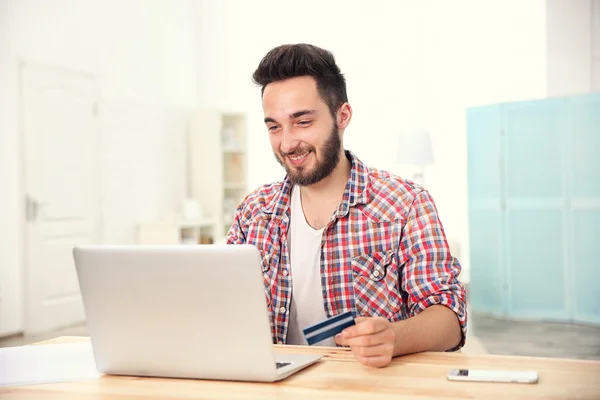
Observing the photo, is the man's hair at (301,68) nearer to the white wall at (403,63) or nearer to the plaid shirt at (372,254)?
the plaid shirt at (372,254)

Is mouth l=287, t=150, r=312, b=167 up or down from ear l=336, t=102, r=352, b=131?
down

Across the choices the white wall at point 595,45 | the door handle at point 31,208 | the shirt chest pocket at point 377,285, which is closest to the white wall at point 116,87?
the door handle at point 31,208

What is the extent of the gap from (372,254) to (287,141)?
409 mm

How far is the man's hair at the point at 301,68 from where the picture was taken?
225cm

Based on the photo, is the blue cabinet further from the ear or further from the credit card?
the credit card

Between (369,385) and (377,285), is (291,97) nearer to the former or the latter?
(377,285)

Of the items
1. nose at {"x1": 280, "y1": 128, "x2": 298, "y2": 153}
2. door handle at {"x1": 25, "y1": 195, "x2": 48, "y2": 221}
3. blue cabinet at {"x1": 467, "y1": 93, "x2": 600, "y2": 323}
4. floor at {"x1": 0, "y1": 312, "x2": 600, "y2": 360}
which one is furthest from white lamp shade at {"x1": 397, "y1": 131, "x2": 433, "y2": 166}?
nose at {"x1": 280, "y1": 128, "x2": 298, "y2": 153}

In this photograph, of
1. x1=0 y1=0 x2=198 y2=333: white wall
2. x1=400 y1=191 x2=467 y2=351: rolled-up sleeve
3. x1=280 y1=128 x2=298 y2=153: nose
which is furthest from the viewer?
x1=0 y1=0 x2=198 y2=333: white wall

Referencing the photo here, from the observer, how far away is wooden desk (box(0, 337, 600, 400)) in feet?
4.57

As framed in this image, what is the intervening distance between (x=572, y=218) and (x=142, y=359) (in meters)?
5.47

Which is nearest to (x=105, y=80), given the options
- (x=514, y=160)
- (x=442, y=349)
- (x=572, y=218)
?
(x=514, y=160)

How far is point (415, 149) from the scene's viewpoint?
7355 millimetres

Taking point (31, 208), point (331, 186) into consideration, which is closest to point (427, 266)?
point (331, 186)

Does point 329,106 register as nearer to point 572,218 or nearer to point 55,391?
point 55,391
